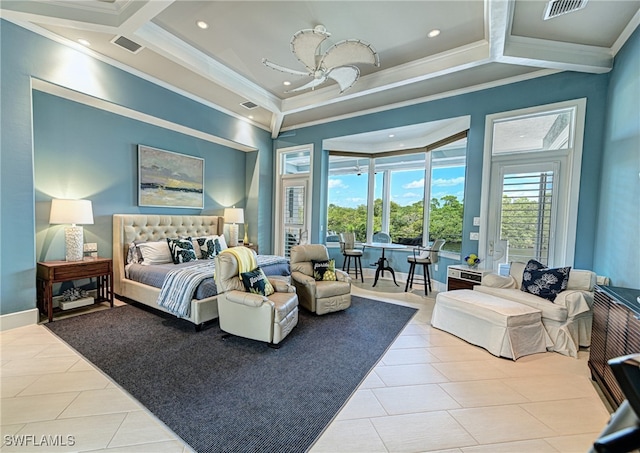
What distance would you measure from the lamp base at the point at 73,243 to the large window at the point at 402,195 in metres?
4.79

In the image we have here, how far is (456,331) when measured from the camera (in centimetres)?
322

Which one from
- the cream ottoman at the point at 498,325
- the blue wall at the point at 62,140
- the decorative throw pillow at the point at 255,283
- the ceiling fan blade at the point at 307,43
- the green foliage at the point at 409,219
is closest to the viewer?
the ceiling fan blade at the point at 307,43

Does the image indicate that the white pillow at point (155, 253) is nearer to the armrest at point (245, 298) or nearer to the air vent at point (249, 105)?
the armrest at point (245, 298)

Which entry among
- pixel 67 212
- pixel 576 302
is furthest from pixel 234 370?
pixel 576 302

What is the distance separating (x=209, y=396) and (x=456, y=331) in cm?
276

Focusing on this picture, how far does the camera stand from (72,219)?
3410 millimetres

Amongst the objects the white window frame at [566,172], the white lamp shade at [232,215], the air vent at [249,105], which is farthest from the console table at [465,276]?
the air vent at [249,105]

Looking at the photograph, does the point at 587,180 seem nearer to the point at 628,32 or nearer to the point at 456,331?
the point at 628,32

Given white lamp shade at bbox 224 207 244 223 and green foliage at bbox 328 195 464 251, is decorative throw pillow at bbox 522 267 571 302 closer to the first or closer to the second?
green foliage at bbox 328 195 464 251

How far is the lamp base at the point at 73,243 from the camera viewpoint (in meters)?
3.53

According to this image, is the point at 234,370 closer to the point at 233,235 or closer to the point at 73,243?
the point at 73,243

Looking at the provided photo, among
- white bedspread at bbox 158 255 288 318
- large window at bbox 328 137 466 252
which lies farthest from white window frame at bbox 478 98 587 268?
white bedspread at bbox 158 255 288 318

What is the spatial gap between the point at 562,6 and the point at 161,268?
5491 mm

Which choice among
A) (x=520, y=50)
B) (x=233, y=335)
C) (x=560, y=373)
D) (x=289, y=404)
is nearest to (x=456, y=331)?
(x=560, y=373)
